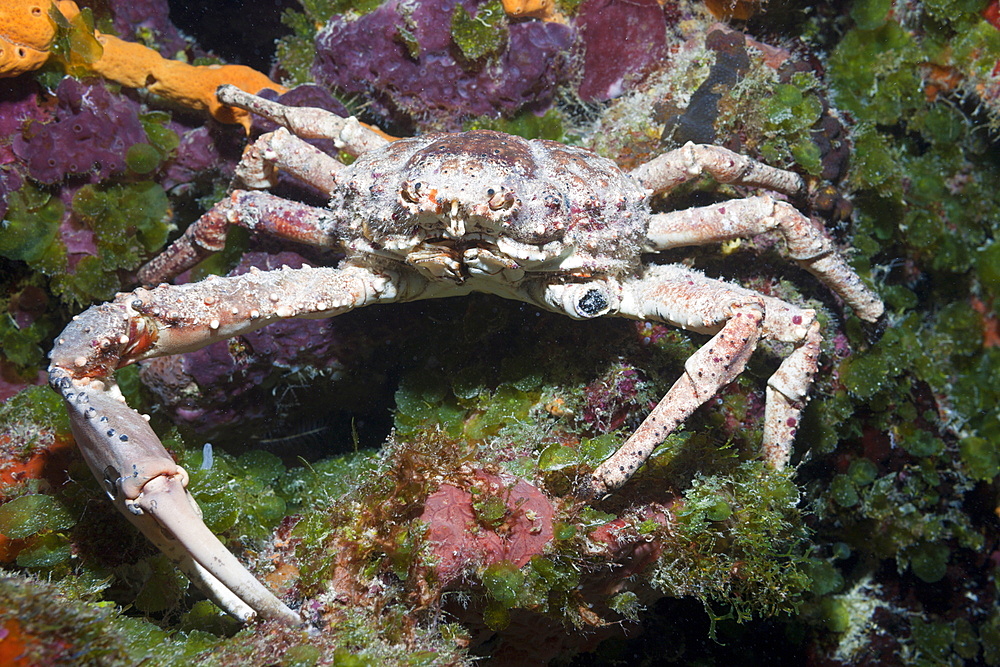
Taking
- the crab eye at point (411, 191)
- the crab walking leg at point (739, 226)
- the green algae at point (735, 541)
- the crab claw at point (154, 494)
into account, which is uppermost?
the crab eye at point (411, 191)

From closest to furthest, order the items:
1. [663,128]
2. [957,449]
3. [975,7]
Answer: [663,128] → [975,7] → [957,449]

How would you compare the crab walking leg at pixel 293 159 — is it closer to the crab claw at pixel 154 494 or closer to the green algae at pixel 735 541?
the crab claw at pixel 154 494

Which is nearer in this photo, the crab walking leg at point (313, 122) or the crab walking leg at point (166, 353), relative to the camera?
the crab walking leg at point (166, 353)

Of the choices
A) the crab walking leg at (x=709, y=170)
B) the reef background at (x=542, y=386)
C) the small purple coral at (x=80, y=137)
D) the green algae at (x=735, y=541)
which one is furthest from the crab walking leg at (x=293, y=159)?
the green algae at (x=735, y=541)

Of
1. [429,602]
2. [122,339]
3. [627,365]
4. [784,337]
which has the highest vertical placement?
[122,339]

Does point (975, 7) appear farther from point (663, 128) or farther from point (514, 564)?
point (514, 564)

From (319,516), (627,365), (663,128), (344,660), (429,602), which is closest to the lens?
(344,660)

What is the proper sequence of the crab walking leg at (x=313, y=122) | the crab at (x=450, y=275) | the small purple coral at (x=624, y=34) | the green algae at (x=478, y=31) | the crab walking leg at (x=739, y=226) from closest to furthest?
1. the crab at (x=450, y=275)
2. the crab walking leg at (x=739, y=226)
3. the crab walking leg at (x=313, y=122)
4. the green algae at (x=478, y=31)
5. the small purple coral at (x=624, y=34)

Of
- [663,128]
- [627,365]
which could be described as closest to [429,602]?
[627,365]
